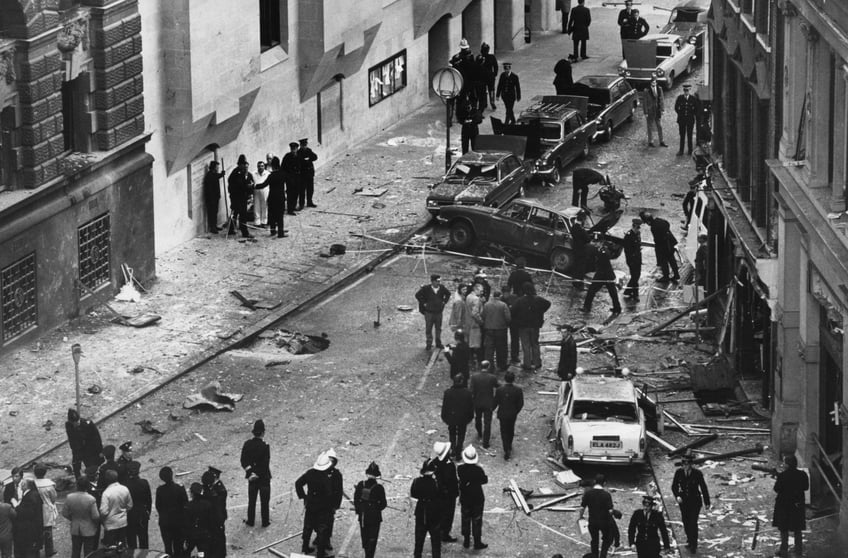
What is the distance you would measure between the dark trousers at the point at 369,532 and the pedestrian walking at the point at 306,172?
19.4 m

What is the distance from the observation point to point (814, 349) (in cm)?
3144

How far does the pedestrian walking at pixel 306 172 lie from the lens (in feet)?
155

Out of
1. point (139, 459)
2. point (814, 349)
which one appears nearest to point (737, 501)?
point (814, 349)

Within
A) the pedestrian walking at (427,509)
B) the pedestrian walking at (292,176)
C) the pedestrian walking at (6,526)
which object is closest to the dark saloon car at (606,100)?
the pedestrian walking at (292,176)

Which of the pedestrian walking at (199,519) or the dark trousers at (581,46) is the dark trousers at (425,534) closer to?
the pedestrian walking at (199,519)

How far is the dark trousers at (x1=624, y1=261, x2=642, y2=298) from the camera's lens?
4169 centimetres

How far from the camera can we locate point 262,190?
153 feet

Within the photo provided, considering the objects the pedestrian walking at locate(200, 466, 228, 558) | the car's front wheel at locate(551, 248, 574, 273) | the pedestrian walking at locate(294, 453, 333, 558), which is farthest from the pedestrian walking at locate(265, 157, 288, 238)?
the pedestrian walking at locate(200, 466, 228, 558)

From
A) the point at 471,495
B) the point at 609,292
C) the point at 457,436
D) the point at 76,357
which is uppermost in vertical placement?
the point at 76,357

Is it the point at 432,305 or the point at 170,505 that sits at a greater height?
the point at 170,505

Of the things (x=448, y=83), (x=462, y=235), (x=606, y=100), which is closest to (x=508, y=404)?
(x=462, y=235)

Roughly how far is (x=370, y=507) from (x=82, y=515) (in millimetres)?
3977

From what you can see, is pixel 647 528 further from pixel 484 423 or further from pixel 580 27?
pixel 580 27

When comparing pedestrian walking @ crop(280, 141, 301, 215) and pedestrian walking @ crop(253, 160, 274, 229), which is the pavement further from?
pedestrian walking @ crop(253, 160, 274, 229)
